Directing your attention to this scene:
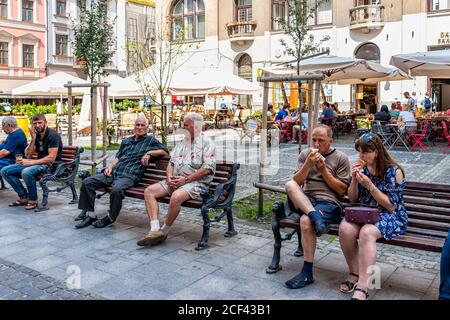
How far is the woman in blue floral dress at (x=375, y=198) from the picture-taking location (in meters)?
4.28

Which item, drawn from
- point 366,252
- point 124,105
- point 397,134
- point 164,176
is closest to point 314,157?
point 366,252

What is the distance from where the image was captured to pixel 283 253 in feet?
17.8

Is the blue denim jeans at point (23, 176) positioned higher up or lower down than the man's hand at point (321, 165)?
lower down

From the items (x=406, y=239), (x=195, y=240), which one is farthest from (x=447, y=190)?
(x=195, y=240)

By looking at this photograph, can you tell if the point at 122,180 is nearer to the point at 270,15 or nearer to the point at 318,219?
the point at 318,219

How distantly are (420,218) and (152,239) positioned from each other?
9.29 feet

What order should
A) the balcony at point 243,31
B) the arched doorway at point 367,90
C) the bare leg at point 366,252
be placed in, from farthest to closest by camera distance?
the balcony at point 243,31 < the arched doorway at point 367,90 < the bare leg at point 366,252

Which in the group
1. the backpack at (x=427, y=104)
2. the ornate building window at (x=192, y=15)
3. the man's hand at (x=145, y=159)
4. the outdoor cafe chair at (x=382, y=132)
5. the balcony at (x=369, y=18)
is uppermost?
the ornate building window at (x=192, y=15)

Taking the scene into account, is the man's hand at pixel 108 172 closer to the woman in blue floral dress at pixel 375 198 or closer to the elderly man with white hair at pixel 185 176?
the elderly man with white hair at pixel 185 176

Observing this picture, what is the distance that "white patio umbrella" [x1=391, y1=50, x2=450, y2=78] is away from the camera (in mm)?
14205

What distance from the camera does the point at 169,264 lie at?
505 cm

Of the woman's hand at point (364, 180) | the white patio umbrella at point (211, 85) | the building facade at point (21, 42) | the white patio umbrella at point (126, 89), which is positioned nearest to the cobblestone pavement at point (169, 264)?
the woman's hand at point (364, 180)
